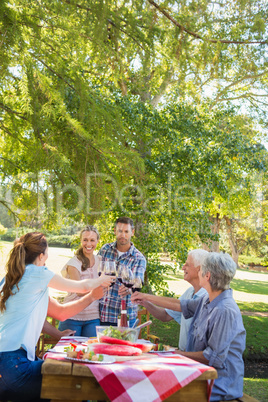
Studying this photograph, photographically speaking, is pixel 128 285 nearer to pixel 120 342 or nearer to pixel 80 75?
pixel 120 342

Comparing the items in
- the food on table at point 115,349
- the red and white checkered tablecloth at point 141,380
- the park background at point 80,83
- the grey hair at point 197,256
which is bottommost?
the red and white checkered tablecloth at point 141,380

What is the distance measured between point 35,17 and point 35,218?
2.24m

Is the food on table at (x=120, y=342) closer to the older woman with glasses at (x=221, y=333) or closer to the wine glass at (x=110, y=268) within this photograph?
the older woman with glasses at (x=221, y=333)

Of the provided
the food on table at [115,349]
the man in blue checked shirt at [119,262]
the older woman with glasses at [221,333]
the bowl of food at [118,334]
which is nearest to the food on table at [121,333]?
the bowl of food at [118,334]

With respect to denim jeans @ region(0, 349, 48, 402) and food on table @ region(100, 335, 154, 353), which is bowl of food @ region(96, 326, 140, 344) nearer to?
food on table @ region(100, 335, 154, 353)

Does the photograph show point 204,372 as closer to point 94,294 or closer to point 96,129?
point 94,294

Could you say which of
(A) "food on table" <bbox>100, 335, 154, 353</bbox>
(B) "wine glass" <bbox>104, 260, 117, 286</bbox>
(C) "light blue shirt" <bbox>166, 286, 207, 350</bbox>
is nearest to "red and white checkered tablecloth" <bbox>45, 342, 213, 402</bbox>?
(A) "food on table" <bbox>100, 335, 154, 353</bbox>

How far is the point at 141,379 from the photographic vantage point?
2137mm

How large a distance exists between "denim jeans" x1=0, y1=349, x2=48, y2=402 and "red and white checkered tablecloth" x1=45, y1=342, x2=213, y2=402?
48 centimetres

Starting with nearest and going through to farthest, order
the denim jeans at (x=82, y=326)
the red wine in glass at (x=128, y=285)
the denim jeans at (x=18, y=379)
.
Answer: the denim jeans at (x=18, y=379)
the red wine in glass at (x=128, y=285)
the denim jeans at (x=82, y=326)

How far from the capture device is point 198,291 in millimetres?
3695

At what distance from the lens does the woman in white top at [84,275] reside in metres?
4.01

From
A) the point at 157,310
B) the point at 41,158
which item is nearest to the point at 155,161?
the point at 41,158

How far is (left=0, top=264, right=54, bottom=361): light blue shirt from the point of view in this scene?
8.34ft
